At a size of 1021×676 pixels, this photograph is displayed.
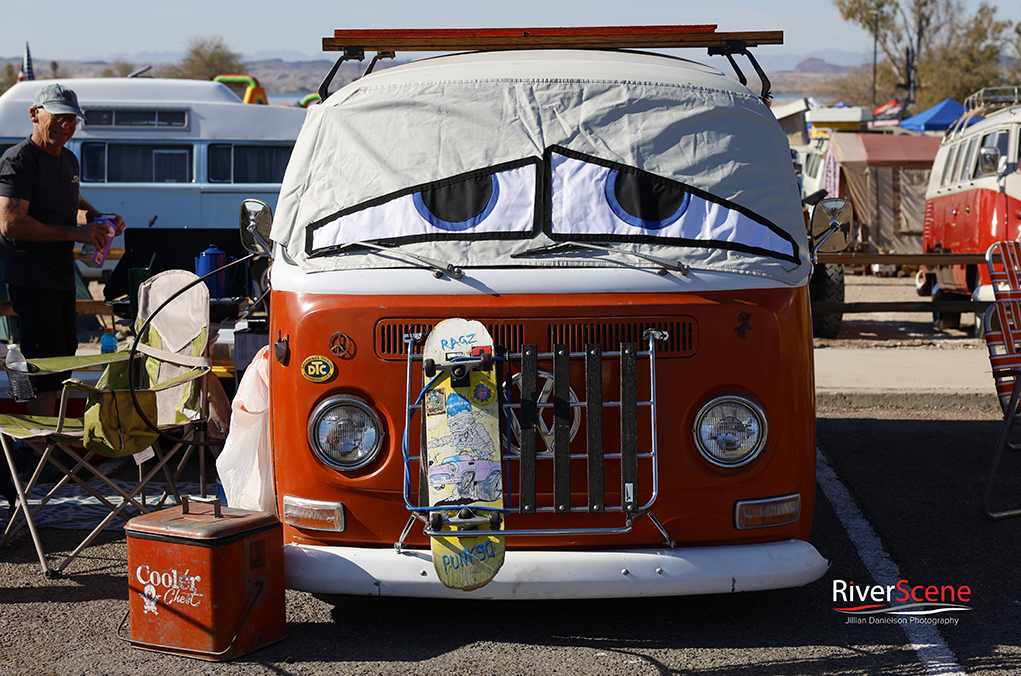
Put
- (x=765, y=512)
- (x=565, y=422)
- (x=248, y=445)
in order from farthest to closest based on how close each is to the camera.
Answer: (x=248, y=445)
(x=765, y=512)
(x=565, y=422)

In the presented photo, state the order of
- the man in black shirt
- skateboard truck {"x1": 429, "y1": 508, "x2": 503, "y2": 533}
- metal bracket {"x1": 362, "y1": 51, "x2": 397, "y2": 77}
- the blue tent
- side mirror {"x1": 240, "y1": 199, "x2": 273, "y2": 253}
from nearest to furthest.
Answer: skateboard truck {"x1": 429, "y1": 508, "x2": 503, "y2": 533} < side mirror {"x1": 240, "y1": 199, "x2": 273, "y2": 253} < metal bracket {"x1": 362, "y1": 51, "x2": 397, "y2": 77} < the man in black shirt < the blue tent

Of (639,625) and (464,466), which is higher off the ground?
(464,466)

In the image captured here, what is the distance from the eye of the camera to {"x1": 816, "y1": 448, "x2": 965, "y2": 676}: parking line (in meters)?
3.64

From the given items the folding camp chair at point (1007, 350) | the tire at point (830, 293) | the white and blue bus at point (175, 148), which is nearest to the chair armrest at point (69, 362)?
the folding camp chair at point (1007, 350)

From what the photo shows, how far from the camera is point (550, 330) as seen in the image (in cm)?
369

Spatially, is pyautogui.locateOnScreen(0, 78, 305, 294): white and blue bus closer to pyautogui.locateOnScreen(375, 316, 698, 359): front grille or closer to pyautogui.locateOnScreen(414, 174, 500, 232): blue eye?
pyautogui.locateOnScreen(414, 174, 500, 232): blue eye

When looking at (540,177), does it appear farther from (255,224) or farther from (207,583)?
(207,583)

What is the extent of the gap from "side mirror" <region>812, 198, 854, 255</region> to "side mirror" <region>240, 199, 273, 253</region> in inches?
92.1

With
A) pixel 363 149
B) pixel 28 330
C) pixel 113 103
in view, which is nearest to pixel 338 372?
pixel 363 149

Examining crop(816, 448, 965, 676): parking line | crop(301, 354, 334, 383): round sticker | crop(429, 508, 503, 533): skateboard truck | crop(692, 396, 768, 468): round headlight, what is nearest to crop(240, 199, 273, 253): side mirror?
crop(301, 354, 334, 383): round sticker

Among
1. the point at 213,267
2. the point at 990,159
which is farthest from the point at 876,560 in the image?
the point at 990,159

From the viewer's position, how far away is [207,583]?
3.54m

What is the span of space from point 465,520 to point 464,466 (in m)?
0.18

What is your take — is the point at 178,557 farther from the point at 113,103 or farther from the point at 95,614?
the point at 113,103
